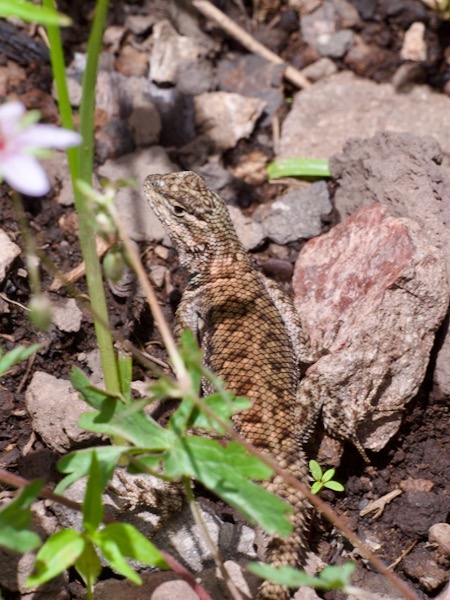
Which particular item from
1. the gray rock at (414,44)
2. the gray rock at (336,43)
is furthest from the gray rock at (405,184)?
the gray rock at (414,44)

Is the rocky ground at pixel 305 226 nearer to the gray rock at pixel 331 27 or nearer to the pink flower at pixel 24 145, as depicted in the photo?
the gray rock at pixel 331 27

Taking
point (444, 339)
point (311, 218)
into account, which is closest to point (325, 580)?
point (444, 339)

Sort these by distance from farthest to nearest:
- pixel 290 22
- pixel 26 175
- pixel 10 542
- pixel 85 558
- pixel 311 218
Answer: pixel 290 22
pixel 311 218
pixel 85 558
pixel 10 542
pixel 26 175

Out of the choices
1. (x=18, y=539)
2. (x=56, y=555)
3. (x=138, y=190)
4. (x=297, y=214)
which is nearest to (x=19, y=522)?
(x=18, y=539)

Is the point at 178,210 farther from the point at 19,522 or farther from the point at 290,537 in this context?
the point at 19,522

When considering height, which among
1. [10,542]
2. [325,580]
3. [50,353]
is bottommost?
[50,353]

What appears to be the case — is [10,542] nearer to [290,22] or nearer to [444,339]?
[444,339]
